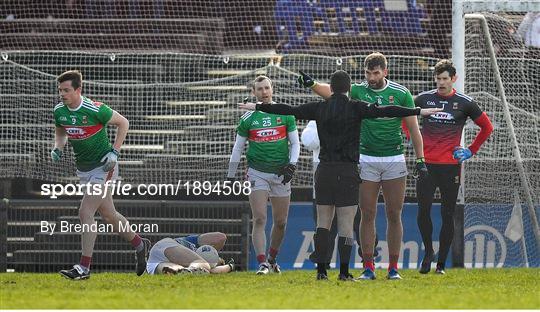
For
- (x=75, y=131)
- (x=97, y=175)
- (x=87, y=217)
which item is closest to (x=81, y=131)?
(x=75, y=131)

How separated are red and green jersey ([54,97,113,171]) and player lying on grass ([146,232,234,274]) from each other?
129cm

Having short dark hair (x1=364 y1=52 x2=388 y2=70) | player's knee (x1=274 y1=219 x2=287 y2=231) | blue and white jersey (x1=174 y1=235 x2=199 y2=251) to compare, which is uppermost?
short dark hair (x1=364 y1=52 x2=388 y2=70)

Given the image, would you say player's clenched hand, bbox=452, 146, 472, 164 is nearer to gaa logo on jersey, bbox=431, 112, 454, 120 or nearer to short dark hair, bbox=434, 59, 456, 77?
gaa logo on jersey, bbox=431, 112, 454, 120

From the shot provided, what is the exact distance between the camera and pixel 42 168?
55.0 ft

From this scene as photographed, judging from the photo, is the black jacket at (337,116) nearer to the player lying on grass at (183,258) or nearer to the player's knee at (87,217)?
the player's knee at (87,217)

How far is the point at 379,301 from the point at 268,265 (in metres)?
3.86

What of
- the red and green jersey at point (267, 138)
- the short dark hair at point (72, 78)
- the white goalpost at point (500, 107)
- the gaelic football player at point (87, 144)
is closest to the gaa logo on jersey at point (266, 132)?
the red and green jersey at point (267, 138)

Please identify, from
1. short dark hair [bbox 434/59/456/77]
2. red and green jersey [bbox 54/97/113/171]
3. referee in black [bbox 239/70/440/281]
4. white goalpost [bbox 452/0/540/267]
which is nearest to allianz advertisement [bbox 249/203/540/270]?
white goalpost [bbox 452/0/540/267]

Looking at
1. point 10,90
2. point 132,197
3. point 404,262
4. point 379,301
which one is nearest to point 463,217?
point 404,262

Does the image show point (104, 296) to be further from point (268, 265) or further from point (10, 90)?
point (10, 90)

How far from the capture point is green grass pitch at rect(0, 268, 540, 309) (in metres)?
8.41

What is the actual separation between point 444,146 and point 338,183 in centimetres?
225

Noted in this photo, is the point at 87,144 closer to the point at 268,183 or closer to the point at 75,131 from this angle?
the point at 75,131

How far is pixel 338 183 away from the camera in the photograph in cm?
1073
